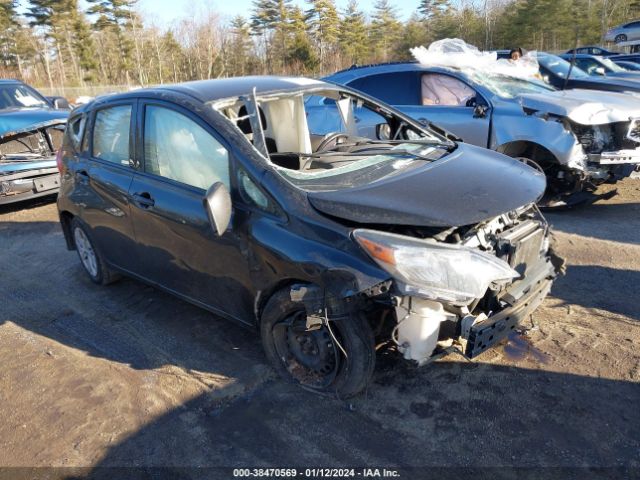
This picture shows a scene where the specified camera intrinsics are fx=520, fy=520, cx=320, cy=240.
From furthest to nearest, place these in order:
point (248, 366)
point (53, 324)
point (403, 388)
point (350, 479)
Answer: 1. point (53, 324)
2. point (248, 366)
3. point (403, 388)
4. point (350, 479)

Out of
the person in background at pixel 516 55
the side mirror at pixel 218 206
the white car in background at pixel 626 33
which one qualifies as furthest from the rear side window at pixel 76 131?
the white car in background at pixel 626 33

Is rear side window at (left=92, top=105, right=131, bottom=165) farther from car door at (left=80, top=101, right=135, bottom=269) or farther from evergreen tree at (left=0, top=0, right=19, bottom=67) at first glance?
evergreen tree at (left=0, top=0, right=19, bottom=67)

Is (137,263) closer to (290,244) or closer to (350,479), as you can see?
(290,244)

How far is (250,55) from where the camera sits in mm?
50000

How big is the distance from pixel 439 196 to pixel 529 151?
152 inches

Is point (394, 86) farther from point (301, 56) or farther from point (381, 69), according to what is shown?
point (301, 56)

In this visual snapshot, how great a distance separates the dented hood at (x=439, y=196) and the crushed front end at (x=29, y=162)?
6.20 metres

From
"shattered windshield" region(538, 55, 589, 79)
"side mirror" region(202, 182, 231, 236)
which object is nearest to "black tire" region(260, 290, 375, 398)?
"side mirror" region(202, 182, 231, 236)

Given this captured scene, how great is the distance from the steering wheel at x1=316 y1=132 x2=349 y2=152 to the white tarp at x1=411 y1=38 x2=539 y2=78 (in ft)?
11.0

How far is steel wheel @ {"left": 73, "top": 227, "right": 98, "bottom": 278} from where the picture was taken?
15.6ft

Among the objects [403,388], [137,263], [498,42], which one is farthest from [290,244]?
[498,42]

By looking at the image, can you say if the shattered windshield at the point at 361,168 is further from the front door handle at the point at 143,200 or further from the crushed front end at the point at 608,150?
the crushed front end at the point at 608,150

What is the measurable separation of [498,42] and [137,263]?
4370 centimetres

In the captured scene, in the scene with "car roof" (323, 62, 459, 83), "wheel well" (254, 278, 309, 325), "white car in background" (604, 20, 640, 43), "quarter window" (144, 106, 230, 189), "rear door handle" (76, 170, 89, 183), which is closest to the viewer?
"wheel well" (254, 278, 309, 325)
